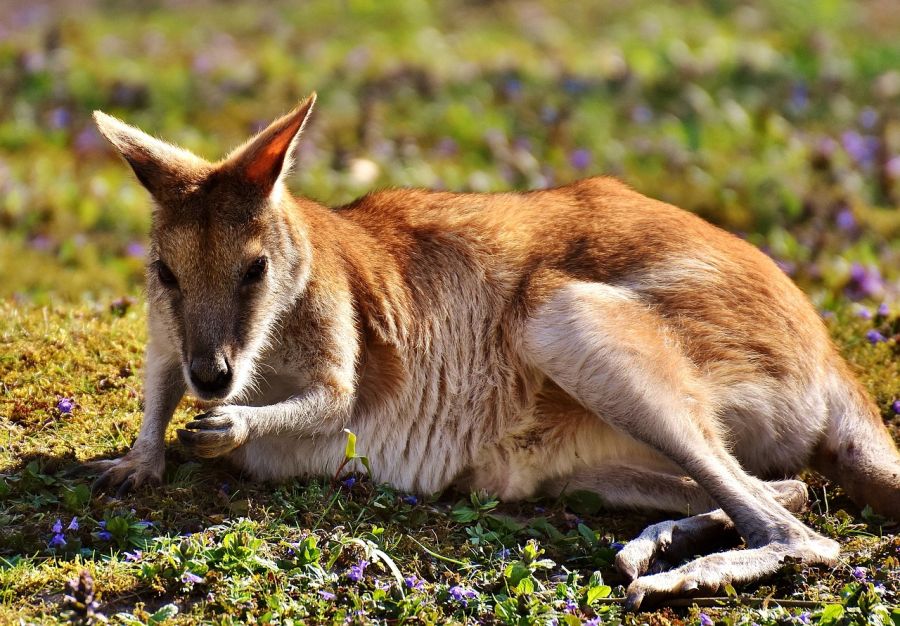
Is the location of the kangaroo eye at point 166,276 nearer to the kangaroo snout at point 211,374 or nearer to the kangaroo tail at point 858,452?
the kangaroo snout at point 211,374

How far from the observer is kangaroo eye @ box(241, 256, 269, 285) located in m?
3.97

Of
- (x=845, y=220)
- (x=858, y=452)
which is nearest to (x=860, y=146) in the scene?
(x=845, y=220)

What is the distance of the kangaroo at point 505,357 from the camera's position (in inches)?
154

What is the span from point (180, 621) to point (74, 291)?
3904mm

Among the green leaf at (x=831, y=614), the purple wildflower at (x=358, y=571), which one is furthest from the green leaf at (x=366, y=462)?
the green leaf at (x=831, y=614)

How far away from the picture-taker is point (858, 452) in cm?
422

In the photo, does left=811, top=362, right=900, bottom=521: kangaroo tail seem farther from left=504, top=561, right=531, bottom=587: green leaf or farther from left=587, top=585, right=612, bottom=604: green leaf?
left=504, top=561, right=531, bottom=587: green leaf

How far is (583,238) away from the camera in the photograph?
455cm

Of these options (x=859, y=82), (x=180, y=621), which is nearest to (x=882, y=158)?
(x=859, y=82)

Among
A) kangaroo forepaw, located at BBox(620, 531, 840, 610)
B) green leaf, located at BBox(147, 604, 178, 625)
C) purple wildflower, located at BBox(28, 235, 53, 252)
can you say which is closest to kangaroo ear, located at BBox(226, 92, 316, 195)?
green leaf, located at BBox(147, 604, 178, 625)

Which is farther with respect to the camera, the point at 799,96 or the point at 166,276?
the point at 799,96

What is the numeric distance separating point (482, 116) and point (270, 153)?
5.35 meters

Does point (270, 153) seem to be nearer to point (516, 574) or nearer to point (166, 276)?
point (166, 276)

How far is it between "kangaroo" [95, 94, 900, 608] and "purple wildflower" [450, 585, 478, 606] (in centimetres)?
56
